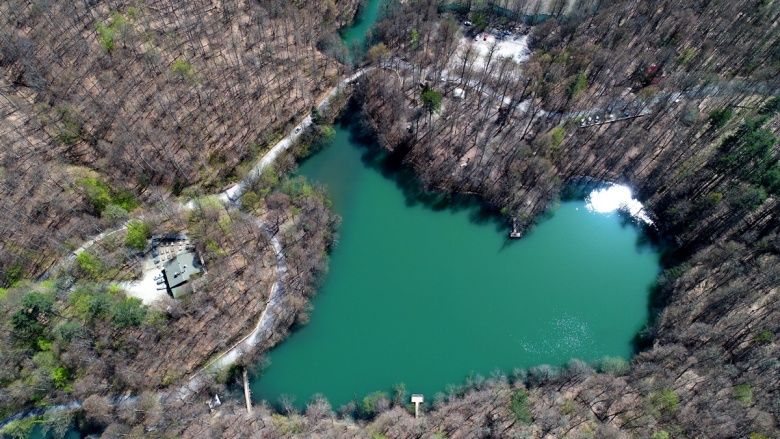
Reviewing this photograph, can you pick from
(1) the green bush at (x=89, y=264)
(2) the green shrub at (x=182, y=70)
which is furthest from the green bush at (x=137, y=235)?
(2) the green shrub at (x=182, y=70)

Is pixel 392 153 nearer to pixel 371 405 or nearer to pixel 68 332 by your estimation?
pixel 371 405

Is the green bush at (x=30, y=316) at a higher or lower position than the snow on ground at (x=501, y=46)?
lower

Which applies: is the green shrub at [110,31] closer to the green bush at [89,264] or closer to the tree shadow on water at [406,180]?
the green bush at [89,264]

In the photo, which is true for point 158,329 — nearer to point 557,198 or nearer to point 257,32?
point 257,32

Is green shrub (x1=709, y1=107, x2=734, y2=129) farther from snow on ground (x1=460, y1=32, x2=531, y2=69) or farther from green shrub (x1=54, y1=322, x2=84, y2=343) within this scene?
green shrub (x1=54, y1=322, x2=84, y2=343)

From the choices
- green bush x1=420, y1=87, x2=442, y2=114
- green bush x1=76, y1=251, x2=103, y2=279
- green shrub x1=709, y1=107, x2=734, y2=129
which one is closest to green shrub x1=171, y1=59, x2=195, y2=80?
green bush x1=76, y1=251, x2=103, y2=279

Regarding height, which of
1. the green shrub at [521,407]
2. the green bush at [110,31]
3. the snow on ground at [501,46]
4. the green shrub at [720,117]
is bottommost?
the green shrub at [521,407]
